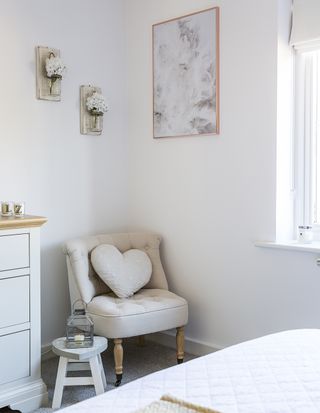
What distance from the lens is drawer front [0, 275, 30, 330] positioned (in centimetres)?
255

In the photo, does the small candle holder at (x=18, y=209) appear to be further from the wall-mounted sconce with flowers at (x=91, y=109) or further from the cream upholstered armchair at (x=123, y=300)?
Answer: the wall-mounted sconce with flowers at (x=91, y=109)

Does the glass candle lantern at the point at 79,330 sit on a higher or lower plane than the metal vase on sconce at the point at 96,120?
lower

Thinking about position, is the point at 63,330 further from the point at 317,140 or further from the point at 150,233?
the point at 317,140

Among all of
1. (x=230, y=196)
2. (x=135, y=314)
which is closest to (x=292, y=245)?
(x=230, y=196)

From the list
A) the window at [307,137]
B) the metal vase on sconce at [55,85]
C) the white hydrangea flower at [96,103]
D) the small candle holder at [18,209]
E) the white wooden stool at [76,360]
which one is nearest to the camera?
the white wooden stool at [76,360]

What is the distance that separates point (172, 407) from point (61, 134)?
2.45 meters

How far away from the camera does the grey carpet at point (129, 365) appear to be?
2.82 meters

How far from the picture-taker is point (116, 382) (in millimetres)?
2934

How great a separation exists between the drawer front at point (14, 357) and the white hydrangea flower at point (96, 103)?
1.55 metres

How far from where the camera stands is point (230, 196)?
3.19m

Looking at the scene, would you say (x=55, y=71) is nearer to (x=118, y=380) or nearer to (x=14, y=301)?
(x=14, y=301)

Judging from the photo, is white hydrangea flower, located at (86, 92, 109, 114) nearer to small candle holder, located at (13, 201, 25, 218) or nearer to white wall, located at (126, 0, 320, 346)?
white wall, located at (126, 0, 320, 346)

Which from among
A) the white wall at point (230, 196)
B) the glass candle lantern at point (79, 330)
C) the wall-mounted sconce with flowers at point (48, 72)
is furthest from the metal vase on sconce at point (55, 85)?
the glass candle lantern at point (79, 330)

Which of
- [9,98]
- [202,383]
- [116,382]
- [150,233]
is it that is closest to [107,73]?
[9,98]
